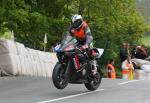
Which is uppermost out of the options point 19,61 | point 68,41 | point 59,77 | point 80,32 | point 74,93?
point 80,32

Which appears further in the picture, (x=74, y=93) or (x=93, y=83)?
(x=93, y=83)

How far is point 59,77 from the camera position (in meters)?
12.4

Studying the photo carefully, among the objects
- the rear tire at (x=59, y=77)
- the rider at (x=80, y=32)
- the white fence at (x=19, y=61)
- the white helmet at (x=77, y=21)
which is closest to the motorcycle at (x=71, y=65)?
the rear tire at (x=59, y=77)

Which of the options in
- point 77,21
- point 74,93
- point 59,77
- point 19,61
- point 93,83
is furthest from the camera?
point 19,61

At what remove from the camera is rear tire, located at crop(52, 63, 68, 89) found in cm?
1227

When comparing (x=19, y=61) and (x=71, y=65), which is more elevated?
(x=71, y=65)

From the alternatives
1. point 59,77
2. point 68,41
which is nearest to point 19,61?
point 68,41

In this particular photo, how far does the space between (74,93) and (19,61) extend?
7.32 m

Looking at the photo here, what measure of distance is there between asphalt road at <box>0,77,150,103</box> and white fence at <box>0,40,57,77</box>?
3.09 m

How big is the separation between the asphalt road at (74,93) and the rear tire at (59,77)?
0.81 feet

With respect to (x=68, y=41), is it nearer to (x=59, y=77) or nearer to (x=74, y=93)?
(x=59, y=77)

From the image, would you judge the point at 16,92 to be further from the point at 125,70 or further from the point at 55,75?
the point at 125,70

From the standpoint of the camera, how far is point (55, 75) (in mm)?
12242

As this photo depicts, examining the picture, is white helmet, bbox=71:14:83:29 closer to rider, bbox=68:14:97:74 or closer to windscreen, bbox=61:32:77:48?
rider, bbox=68:14:97:74
